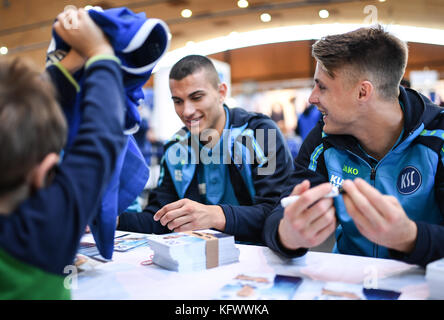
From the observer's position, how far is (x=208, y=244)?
45.8 inches

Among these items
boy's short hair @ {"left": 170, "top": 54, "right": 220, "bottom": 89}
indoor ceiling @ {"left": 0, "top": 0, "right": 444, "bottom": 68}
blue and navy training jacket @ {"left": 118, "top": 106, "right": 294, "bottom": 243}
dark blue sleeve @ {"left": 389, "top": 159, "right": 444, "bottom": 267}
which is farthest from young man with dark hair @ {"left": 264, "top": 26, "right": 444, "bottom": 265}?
indoor ceiling @ {"left": 0, "top": 0, "right": 444, "bottom": 68}

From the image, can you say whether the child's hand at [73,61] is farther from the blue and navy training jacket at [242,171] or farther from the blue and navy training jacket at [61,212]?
the blue and navy training jacket at [242,171]

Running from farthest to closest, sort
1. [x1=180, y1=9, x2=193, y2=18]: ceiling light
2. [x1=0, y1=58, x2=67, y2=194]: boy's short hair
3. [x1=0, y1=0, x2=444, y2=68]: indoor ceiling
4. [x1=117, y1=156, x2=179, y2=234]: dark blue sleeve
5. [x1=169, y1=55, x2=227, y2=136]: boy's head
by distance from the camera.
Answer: [x1=180, y1=9, x2=193, y2=18]: ceiling light
[x1=0, y1=0, x2=444, y2=68]: indoor ceiling
[x1=169, y1=55, x2=227, y2=136]: boy's head
[x1=117, y1=156, x2=179, y2=234]: dark blue sleeve
[x1=0, y1=58, x2=67, y2=194]: boy's short hair

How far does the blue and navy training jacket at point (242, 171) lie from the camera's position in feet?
6.09

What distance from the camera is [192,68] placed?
89.7 inches

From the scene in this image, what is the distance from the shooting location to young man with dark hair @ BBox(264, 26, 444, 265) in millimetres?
1357

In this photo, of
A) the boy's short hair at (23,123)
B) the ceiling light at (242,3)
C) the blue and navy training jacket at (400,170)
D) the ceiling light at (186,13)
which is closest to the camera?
the boy's short hair at (23,123)

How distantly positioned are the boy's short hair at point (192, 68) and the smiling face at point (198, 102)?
0.07 feet

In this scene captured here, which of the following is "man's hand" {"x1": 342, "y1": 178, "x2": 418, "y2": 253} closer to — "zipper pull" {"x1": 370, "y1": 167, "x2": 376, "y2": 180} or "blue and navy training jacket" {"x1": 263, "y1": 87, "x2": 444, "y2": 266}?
"blue and navy training jacket" {"x1": 263, "y1": 87, "x2": 444, "y2": 266}

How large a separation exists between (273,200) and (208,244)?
29.9 inches

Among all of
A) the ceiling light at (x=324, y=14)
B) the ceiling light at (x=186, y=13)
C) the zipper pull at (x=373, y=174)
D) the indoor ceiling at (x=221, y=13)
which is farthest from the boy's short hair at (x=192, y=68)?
the ceiling light at (x=186, y=13)

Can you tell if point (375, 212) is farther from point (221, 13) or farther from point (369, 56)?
point (221, 13)

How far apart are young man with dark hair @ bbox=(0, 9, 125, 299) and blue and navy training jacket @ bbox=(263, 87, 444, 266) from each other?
0.68 m
